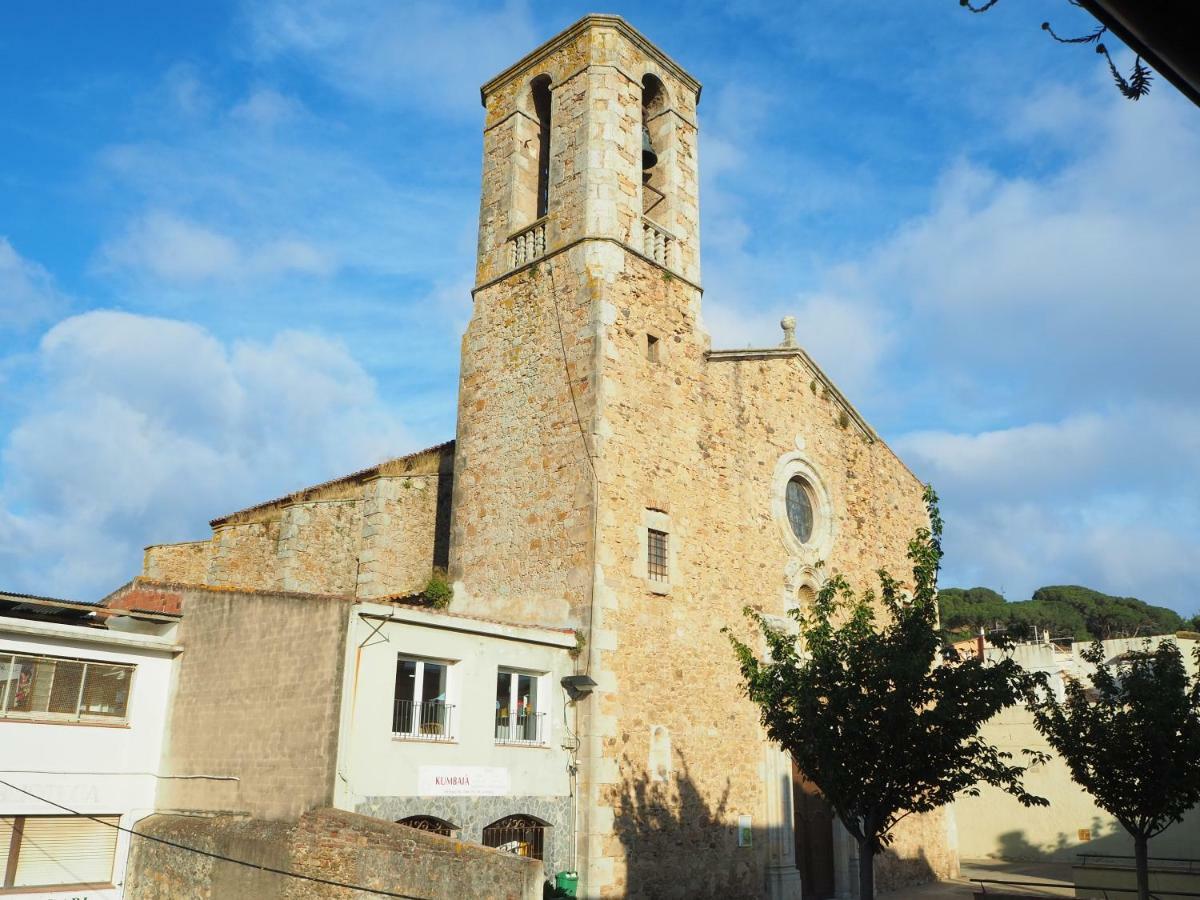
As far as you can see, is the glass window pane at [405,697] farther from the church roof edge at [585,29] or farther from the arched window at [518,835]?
the church roof edge at [585,29]

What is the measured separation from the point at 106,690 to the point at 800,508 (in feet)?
40.8

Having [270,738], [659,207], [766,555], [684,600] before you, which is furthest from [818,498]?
[270,738]

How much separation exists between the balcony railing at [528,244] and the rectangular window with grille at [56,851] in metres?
10.8

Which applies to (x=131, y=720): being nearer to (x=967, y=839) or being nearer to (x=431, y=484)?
(x=431, y=484)

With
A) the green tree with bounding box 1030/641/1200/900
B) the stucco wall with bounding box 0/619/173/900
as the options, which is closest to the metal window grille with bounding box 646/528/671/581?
the green tree with bounding box 1030/641/1200/900

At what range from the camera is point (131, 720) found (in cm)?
1438

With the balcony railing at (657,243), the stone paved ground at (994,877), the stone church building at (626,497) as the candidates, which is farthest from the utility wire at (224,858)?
the stone paved ground at (994,877)

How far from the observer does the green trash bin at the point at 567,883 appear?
13305mm

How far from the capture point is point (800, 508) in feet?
64.9

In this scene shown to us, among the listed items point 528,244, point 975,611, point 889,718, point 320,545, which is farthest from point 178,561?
point 975,611

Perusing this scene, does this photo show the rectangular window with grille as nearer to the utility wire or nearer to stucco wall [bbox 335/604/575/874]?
the utility wire

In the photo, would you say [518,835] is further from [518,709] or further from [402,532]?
[402,532]

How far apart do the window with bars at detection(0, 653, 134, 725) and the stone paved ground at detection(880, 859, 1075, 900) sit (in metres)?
13.8

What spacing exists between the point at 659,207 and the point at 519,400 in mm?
4994
